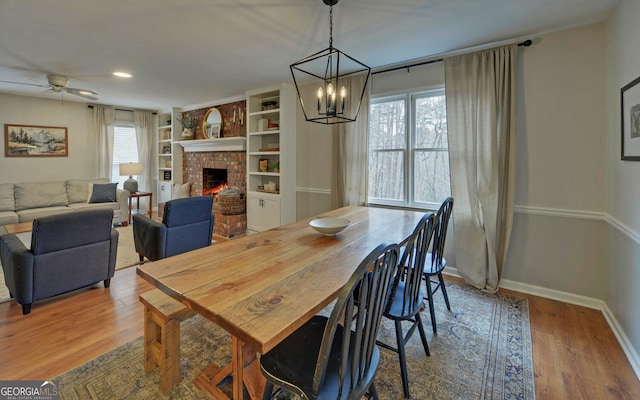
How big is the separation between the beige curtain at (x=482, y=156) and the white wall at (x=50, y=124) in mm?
6784

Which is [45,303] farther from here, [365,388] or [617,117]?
[617,117]

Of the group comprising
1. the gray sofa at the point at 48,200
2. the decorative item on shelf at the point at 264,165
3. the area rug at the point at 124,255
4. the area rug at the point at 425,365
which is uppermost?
the decorative item on shelf at the point at 264,165

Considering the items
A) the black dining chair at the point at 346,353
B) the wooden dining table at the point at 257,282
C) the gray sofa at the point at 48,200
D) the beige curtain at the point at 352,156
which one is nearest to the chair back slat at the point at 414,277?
the wooden dining table at the point at 257,282

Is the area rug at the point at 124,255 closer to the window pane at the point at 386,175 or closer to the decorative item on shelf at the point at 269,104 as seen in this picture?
the decorative item on shelf at the point at 269,104

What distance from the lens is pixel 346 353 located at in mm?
979

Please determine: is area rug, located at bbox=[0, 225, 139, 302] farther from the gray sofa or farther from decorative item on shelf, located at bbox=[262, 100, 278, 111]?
decorative item on shelf, located at bbox=[262, 100, 278, 111]

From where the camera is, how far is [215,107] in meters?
5.89

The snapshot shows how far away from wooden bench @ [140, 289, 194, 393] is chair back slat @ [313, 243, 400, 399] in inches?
40.4

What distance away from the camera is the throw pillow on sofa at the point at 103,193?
5.47m

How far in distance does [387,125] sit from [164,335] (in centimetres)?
320

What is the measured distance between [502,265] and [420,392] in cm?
182

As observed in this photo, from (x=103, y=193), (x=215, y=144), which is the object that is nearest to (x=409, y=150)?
(x=215, y=144)

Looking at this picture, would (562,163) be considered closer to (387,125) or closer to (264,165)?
(387,125)

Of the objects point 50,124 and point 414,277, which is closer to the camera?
point 414,277
